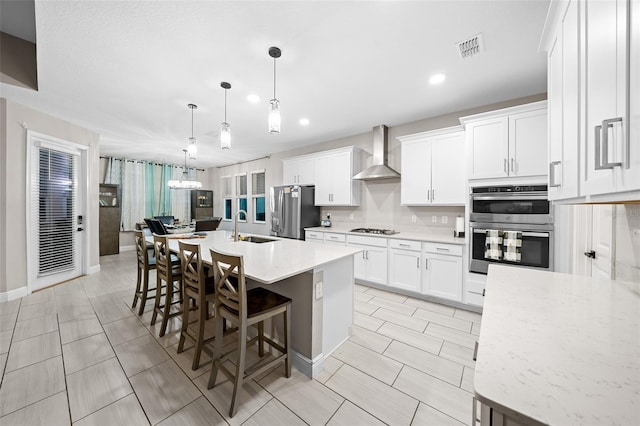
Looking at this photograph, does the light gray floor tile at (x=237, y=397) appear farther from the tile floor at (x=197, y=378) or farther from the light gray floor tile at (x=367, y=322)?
the light gray floor tile at (x=367, y=322)

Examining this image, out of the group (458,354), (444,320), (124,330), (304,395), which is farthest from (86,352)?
(444,320)

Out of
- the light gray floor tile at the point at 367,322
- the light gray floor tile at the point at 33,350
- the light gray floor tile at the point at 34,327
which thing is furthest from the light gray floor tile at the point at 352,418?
the light gray floor tile at the point at 34,327

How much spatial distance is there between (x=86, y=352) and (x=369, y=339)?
2.58 metres

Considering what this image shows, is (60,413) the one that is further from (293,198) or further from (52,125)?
(52,125)

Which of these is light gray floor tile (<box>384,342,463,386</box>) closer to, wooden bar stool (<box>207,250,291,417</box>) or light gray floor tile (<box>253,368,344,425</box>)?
light gray floor tile (<box>253,368,344,425</box>)

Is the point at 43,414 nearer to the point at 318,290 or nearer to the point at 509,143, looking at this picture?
the point at 318,290

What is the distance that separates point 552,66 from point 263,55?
2158 millimetres

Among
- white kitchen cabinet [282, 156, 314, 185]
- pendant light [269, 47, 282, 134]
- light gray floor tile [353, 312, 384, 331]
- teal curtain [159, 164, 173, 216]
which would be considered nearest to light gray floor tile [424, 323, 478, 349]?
light gray floor tile [353, 312, 384, 331]

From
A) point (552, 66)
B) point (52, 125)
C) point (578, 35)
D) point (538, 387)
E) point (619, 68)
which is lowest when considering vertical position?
point (538, 387)

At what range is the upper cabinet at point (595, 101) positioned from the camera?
697 millimetres

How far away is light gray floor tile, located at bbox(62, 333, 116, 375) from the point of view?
196 cm

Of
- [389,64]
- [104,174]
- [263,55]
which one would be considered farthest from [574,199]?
[104,174]

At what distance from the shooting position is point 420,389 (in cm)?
173

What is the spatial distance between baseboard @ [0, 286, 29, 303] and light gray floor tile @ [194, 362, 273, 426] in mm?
3476
